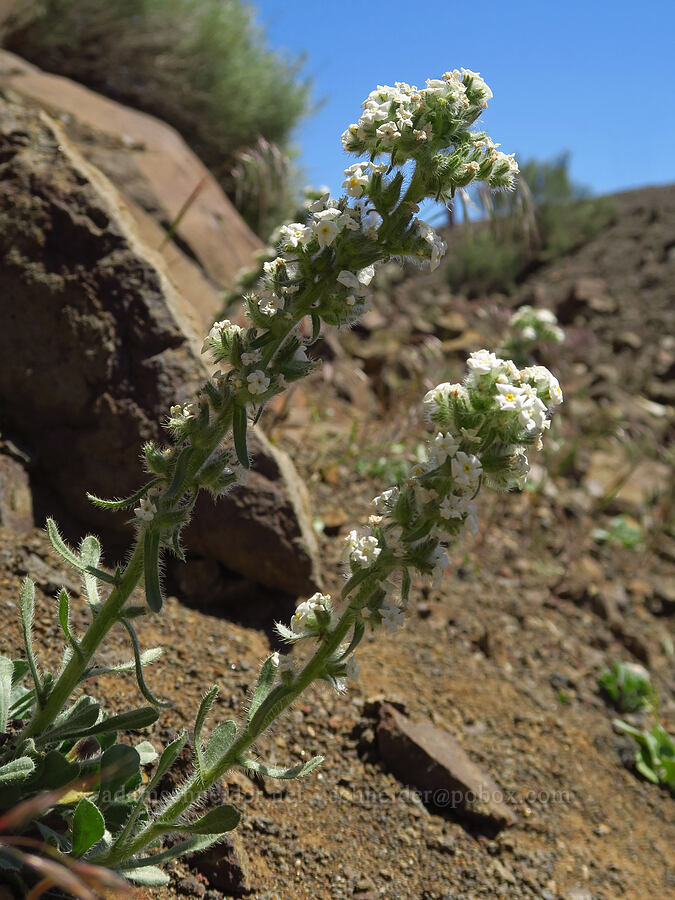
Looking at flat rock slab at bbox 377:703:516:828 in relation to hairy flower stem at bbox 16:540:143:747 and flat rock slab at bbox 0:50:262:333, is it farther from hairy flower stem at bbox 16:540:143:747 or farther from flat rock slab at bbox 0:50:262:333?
flat rock slab at bbox 0:50:262:333

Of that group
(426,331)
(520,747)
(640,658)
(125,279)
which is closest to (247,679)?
(520,747)

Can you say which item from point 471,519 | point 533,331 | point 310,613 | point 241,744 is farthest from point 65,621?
point 533,331

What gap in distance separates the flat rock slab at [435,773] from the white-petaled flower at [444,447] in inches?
64.1

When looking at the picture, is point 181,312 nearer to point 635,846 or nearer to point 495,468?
point 495,468

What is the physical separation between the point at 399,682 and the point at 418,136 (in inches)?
101

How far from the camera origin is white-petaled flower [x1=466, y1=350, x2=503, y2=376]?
191cm

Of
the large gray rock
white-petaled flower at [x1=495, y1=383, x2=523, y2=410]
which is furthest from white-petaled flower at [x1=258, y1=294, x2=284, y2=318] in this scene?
the large gray rock

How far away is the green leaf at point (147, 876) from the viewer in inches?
76.8

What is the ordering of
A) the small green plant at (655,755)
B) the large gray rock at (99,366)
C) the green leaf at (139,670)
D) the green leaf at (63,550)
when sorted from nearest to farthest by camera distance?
the green leaf at (139,670), the green leaf at (63,550), the large gray rock at (99,366), the small green plant at (655,755)

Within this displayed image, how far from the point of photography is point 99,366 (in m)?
3.71

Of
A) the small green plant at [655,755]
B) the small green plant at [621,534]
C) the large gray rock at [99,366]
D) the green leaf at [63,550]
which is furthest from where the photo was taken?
the small green plant at [621,534]

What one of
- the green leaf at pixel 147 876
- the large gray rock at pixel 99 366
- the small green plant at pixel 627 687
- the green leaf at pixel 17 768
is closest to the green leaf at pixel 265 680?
the green leaf at pixel 147 876

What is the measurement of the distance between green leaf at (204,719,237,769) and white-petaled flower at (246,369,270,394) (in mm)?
859

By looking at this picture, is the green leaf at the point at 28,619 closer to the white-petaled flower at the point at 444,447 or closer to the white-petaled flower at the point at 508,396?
the white-petaled flower at the point at 444,447
